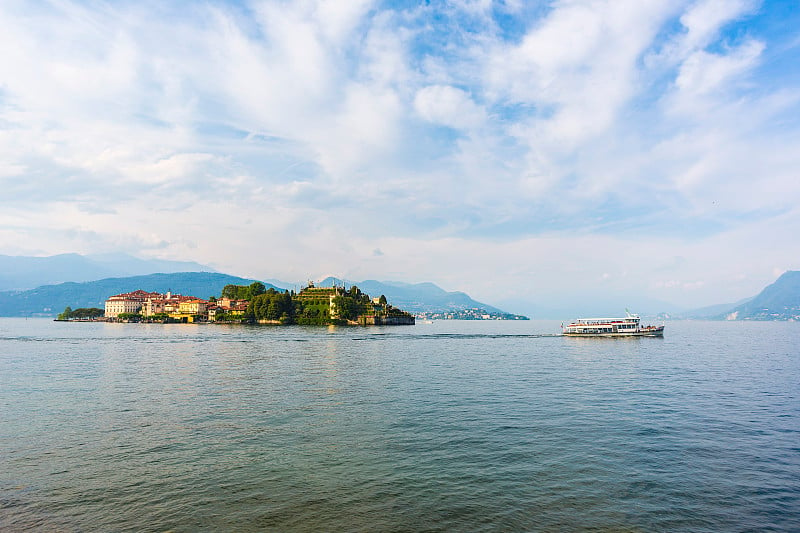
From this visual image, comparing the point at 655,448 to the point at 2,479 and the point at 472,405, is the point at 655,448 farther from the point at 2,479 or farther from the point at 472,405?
the point at 2,479

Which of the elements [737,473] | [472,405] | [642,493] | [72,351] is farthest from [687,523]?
[72,351]

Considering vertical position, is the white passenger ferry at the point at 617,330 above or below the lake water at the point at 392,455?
above

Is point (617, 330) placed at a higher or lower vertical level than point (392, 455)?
higher

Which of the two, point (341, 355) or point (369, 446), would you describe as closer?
point (369, 446)

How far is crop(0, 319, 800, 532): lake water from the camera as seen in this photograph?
52.1ft

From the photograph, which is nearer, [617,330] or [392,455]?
[392,455]

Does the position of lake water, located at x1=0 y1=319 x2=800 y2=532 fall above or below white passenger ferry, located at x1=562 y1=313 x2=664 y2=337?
below

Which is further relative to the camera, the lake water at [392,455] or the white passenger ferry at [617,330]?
the white passenger ferry at [617,330]

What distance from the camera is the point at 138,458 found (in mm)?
21000

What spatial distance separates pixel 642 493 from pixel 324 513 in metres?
12.0

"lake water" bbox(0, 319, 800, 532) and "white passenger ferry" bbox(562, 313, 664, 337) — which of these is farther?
"white passenger ferry" bbox(562, 313, 664, 337)

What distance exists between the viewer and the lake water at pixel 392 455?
15.9 m

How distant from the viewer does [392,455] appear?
21.9 meters

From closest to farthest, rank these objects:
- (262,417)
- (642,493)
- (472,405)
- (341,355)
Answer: (642,493) < (262,417) < (472,405) < (341,355)
